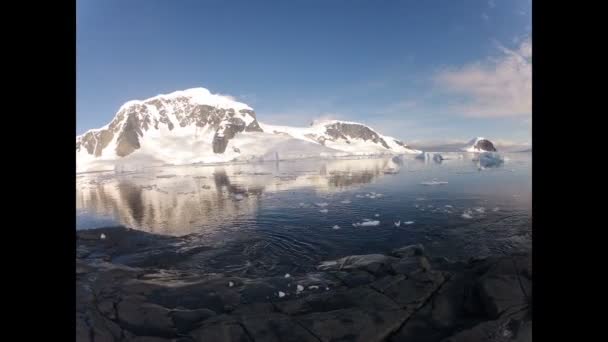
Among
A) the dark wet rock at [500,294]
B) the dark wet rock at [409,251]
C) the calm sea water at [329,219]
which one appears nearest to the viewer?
the dark wet rock at [500,294]

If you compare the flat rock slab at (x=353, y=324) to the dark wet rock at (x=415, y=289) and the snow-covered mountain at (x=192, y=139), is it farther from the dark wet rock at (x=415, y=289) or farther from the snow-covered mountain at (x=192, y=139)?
the snow-covered mountain at (x=192, y=139)

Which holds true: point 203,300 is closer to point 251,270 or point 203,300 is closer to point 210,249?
point 251,270

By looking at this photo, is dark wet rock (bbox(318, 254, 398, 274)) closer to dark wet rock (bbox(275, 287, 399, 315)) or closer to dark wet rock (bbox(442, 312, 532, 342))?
dark wet rock (bbox(275, 287, 399, 315))

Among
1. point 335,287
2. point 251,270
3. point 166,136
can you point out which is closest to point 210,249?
point 251,270

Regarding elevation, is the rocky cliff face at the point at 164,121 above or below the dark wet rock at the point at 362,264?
above

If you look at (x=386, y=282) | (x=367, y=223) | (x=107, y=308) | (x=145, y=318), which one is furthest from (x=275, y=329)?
(x=367, y=223)

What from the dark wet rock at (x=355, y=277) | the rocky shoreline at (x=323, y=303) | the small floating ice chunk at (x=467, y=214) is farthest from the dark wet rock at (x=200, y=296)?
the small floating ice chunk at (x=467, y=214)

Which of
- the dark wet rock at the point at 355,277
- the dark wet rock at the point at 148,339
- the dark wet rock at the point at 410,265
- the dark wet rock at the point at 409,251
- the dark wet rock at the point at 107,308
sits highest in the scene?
the dark wet rock at the point at 410,265

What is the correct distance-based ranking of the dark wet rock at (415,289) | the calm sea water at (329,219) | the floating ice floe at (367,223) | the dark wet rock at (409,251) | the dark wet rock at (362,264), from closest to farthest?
1. the dark wet rock at (415,289)
2. the dark wet rock at (362,264)
3. the dark wet rock at (409,251)
4. the calm sea water at (329,219)
5. the floating ice floe at (367,223)
